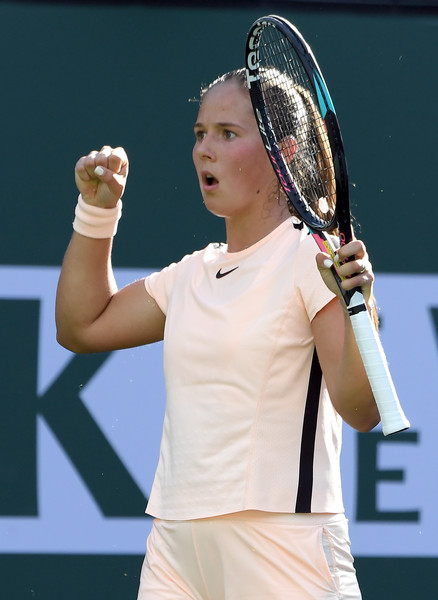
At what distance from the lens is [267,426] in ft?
6.38

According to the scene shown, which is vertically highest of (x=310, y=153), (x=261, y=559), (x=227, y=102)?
(x=227, y=102)

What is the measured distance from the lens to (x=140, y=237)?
3.27m

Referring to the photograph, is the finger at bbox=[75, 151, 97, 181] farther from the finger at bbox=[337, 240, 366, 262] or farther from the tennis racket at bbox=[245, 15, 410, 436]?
the finger at bbox=[337, 240, 366, 262]

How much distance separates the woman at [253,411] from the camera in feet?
6.28

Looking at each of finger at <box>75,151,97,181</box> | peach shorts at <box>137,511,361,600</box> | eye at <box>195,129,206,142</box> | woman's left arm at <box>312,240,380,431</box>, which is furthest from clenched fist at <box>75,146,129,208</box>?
peach shorts at <box>137,511,361,600</box>

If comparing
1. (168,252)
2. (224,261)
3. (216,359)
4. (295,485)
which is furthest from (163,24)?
(295,485)

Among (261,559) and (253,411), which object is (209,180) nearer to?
(253,411)

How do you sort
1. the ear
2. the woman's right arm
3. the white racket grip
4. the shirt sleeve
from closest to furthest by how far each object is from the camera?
the white racket grip < the shirt sleeve < the ear < the woman's right arm

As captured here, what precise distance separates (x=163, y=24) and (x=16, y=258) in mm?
821

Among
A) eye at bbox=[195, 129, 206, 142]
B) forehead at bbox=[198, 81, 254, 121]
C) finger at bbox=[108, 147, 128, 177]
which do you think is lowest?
finger at bbox=[108, 147, 128, 177]

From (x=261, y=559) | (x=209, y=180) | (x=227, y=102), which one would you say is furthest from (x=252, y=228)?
(x=261, y=559)

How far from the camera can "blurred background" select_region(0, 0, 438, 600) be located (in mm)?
3199

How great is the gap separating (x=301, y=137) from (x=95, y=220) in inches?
19.0

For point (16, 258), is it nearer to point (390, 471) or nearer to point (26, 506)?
point (26, 506)
